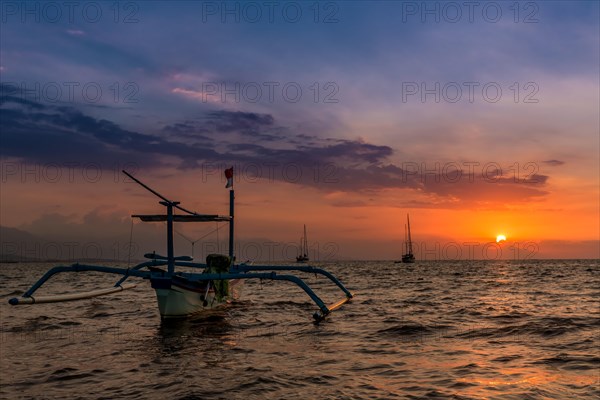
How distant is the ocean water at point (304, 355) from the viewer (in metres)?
9.65

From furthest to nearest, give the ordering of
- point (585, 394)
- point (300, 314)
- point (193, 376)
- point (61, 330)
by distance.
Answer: point (300, 314) < point (61, 330) < point (193, 376) < point (585, 394)

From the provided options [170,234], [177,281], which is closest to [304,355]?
[177,281]

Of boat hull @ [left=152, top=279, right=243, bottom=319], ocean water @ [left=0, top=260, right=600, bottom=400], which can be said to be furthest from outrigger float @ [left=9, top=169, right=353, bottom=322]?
ocean water @ [left=0, top=260, right=600, bottom=400]

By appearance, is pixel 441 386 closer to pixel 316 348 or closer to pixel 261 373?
pixel 261 373

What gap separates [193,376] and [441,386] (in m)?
5.34

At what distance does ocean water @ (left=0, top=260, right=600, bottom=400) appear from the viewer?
9.65m

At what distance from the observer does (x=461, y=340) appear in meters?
14.9

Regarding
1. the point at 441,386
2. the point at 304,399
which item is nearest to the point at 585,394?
the point at 441,386

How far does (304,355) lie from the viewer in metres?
12.9

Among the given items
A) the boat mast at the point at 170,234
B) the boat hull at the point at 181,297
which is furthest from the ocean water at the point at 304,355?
the boat mast at the point at 170,234

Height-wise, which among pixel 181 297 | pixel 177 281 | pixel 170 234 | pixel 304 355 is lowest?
pixel 304 355

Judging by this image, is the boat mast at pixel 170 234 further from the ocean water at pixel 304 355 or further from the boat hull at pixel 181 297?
the ocean water at pixel 304 355

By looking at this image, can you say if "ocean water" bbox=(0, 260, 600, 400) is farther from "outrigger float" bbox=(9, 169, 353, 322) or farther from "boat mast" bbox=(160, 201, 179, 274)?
"boat mast" bbox=(160, 201, 179, 274)

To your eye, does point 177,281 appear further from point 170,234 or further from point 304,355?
point 304,355
